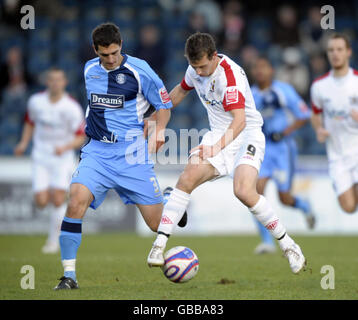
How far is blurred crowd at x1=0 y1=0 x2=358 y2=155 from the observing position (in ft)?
57.2

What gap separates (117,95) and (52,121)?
520 cm

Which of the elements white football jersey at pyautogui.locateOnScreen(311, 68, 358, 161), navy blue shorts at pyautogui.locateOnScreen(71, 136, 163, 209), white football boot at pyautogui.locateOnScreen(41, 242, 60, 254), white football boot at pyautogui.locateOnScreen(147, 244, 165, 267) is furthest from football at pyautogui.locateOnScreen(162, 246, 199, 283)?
white football boot at pyautogui.locateOnScreen(41, 242, 60, 254)

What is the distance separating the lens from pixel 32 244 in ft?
41.2

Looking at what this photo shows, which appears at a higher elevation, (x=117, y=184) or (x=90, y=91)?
(x=90, y=91)

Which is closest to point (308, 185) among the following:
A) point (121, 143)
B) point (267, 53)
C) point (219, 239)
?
point (219, 239)

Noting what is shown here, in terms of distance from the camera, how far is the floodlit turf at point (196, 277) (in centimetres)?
654

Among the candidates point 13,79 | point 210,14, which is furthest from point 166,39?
point 13,79

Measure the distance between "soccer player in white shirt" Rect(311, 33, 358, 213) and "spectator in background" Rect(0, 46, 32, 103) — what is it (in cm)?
962

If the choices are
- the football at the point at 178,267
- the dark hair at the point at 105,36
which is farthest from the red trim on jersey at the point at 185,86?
the football at the point at 178,267

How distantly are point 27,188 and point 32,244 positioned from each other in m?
2.50

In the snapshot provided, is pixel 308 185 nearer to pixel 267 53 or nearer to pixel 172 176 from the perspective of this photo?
pixel 172 176

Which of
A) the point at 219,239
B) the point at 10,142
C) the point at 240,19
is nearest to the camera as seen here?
the point at 219,239

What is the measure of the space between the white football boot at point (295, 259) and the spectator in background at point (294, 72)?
1040 centimetres

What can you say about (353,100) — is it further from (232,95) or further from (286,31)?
(286,31)
